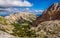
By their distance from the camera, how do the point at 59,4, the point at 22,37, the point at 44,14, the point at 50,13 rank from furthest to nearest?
the point at 44,14, the point at 50,13, the point at 59,4, the point at 22,37

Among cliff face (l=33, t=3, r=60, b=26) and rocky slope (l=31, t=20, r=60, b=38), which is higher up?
rocky slope (l=31, t=20, r=60, b=38)

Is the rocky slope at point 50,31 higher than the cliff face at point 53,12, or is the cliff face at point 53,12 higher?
the rocky slope at point 50,31

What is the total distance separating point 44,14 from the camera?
14367 mm

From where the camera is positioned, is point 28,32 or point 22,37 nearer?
point 22,37

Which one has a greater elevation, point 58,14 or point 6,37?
point 6,37

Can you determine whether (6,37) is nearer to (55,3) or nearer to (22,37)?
(22,37)

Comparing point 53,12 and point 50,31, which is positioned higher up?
point 50,31

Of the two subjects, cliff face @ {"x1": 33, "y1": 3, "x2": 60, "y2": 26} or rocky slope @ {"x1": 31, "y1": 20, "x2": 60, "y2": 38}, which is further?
cliff face @ {"x1": 33, "y1": 3, "x2": 60, "y2": 26}

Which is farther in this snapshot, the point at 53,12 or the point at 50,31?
the point at 53,12

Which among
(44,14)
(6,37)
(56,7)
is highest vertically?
(6,37)

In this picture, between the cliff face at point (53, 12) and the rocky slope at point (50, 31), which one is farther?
the cliff face at point (53, 12)

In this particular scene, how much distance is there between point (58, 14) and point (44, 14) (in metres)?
2.44

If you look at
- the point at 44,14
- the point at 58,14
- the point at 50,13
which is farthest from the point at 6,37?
the point at 44,14

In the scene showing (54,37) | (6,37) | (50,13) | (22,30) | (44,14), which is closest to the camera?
(6,37)
